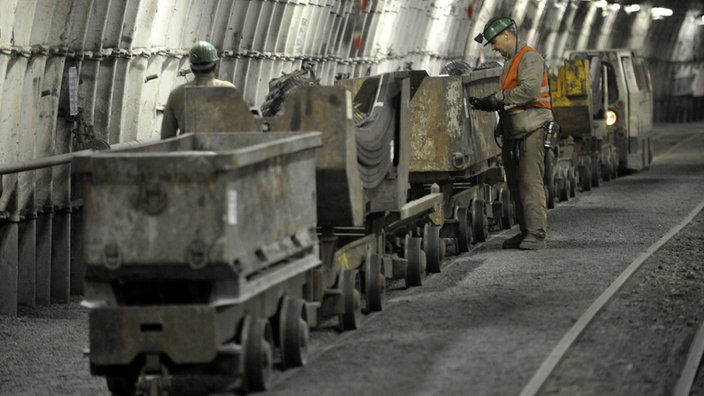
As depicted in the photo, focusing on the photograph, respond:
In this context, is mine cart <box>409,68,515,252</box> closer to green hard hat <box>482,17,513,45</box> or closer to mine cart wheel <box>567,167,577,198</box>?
green hard hat <box>482,17,513,45</box>

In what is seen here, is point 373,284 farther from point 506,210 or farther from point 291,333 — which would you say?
point 506,210

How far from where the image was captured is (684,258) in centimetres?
1529

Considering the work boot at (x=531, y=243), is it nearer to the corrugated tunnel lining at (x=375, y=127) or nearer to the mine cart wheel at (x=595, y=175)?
the corrugated tunnel lining at (x=375, y=127)

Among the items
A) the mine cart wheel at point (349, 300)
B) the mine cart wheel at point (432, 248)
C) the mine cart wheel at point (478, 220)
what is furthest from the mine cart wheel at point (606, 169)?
the mine cart wheel at point (349, 300)

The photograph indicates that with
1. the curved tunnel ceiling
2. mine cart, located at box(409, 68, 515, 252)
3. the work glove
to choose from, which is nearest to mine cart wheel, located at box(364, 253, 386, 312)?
the curved tunnel ceiling

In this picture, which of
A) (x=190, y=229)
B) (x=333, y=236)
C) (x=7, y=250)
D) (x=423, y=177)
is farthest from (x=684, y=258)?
(x=190, y=229)

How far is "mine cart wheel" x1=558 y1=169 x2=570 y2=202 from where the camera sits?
2222cm

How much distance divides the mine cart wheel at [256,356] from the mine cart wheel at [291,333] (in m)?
0.51

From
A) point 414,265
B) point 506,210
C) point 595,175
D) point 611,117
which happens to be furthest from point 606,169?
point 414,265

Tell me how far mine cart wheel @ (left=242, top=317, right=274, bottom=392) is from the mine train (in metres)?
0.01

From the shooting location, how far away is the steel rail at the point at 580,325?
29.6 ft

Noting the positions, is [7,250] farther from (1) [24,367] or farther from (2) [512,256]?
(2) [512,256]

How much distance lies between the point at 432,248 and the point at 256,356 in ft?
17.7

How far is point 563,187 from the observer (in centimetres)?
2228
